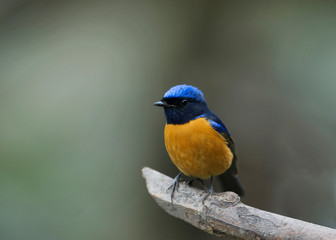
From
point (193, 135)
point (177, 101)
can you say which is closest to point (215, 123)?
point (193, 135)

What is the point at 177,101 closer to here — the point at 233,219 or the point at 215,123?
the point at 215,123

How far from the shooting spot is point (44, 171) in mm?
4391

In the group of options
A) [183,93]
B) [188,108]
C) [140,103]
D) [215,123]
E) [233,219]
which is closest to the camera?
[233,219]

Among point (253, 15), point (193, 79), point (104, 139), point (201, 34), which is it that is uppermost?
point (253, 15)

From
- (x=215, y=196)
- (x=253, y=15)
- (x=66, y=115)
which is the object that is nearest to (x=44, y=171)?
(x=66, y=115)

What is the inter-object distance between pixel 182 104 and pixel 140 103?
216cm

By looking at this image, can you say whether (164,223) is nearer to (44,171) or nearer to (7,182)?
(44,171)

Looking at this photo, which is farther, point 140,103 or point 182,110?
point 140,103

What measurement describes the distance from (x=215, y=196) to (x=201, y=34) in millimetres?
2935

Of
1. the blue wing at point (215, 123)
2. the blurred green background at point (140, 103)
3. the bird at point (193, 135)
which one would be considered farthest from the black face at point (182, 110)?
the blurred green background at point (140, 103)

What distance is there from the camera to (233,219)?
2.51 m

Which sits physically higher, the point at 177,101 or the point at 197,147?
the point at 177,101

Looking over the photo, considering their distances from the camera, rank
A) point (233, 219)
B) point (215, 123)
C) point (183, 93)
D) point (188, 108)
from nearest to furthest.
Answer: point (233, 219) → point (183, 93) → point (188, 108) → point (215, 123)

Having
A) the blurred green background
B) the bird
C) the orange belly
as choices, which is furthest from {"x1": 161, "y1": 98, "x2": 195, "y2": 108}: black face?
the blurred green background
